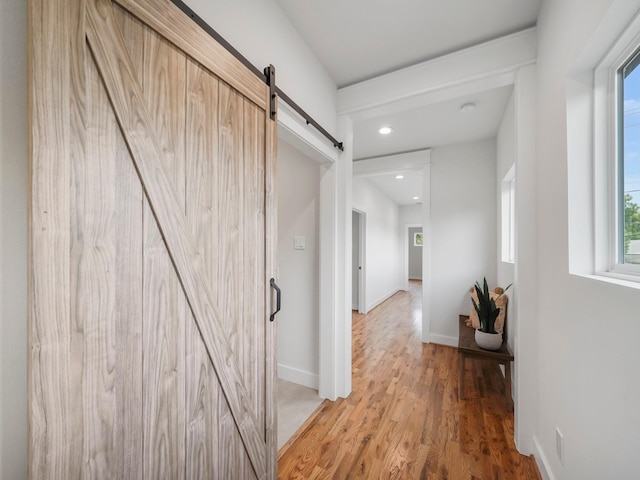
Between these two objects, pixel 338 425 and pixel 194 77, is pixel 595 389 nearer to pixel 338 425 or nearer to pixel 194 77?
pixel 338 425

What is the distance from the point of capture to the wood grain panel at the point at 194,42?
2.69 ft

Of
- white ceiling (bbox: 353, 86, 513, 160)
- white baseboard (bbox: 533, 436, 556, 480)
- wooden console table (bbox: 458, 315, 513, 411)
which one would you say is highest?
white ceiling (bbox: 353, 86, 513, 160)

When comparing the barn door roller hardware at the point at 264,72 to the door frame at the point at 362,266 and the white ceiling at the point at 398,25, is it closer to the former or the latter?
the white ceiling at the point at 398,25

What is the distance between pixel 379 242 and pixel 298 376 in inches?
160

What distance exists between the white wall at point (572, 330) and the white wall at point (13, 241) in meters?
1.66

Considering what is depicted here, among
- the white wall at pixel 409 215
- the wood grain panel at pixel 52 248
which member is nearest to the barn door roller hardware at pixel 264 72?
the wood grain panel at pixel 52 248

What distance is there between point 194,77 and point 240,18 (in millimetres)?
576

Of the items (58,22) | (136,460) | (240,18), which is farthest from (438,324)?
(58,22)

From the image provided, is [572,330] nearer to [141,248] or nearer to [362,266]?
[141,248]

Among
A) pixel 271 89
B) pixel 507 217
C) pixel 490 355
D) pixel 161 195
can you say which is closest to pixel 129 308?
pixel 161 195

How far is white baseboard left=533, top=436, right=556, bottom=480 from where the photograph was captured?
1376 millimetres

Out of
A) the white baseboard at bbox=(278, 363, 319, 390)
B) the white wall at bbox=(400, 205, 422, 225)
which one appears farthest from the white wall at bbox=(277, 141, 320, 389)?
the white wall at bbox=(400, 205, 422, 225)

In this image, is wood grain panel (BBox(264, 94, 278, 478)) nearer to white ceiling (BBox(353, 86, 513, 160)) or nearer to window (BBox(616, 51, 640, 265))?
window (BBox(616, 51, 640, 265))

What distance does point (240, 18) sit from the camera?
1.27 metres
